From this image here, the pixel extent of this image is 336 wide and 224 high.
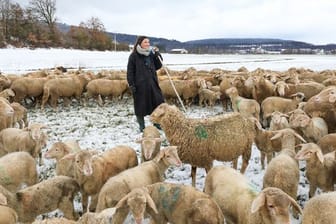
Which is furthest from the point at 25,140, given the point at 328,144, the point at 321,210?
the point at 321,210

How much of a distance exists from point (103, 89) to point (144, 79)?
6196 millimetres

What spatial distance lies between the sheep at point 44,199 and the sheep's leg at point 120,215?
104cm

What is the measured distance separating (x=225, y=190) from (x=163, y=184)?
0.79m

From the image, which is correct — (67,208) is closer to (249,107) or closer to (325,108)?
(325,108)

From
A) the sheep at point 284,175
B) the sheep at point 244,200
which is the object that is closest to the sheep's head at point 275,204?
the sheep at point 244,200

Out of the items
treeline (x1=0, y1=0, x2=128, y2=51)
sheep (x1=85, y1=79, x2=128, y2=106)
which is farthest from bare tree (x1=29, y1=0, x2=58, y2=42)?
sheep (x1=85, y1=79, x2=128, y2=106)

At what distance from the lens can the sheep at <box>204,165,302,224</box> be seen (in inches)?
157

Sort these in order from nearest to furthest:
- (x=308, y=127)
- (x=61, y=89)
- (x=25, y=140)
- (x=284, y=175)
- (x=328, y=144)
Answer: (x=284, y=175)
(x=328, y=144)
(x=308, y=127)
(x=25, y=140)
(x=61, y=89)

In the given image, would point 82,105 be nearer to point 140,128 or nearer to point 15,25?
point 140,128

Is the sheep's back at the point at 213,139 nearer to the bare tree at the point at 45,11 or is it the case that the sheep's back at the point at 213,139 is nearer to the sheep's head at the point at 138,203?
the sheep's head at the point at 138,203

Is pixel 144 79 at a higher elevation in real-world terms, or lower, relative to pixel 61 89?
higher

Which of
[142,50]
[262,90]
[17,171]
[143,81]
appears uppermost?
[142,50]

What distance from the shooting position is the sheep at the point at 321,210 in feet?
13.9

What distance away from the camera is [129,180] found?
5586 millimetres
